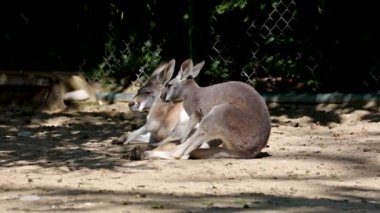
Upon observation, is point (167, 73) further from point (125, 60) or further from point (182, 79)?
point (125, 60)

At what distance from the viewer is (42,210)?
4.45 m

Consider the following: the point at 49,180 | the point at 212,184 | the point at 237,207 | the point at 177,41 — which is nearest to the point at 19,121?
→ the point at 177,41

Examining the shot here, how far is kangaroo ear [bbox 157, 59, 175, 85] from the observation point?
7.76 meters

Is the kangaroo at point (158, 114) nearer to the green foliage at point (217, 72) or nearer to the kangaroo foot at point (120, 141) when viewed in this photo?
the kangaroo foot at point (120, 141)

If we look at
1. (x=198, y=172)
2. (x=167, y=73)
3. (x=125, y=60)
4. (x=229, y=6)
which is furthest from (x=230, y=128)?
(x=125, y=60)

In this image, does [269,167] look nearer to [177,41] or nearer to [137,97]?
[137,97]

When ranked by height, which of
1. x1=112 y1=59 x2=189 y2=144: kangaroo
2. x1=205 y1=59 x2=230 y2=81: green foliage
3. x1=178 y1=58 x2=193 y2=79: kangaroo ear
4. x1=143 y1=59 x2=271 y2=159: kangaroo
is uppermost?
x1=178 y1=58 x2=193 y2=79: kangaroo ear

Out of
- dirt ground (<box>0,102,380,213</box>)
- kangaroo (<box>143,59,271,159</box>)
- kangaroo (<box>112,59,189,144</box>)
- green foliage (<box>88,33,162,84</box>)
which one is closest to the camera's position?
dirt ground (<box>0,102,380,213</box>)

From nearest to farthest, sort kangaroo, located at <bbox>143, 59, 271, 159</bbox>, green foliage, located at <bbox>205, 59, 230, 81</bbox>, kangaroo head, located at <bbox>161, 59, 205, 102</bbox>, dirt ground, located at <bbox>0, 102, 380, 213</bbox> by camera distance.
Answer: dirt ground, located at <bbox>0, 102, 380, 213</bbox> → kangaroo, located at <bbox>143, 59, 271, 159</bbox> → kangaroo head, located at <bbox>161, 59, 205, 102</bbox> → green foliage, located at <bbox>205, 59, 230, 81</bbox>

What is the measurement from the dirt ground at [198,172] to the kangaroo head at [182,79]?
58 centimetres

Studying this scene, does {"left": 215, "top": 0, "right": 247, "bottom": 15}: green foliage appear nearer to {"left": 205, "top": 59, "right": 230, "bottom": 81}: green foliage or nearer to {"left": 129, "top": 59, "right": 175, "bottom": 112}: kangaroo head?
{"left": 205, "top": 59, "right": 230, "bottom": 81}: green foliage

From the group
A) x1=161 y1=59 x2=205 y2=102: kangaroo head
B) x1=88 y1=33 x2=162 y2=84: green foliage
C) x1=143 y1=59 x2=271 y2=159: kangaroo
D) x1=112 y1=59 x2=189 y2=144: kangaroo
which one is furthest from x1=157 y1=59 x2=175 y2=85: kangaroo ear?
x1=88 y1=33 x2=162 y2=84: green foliage

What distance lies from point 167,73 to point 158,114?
0.42m

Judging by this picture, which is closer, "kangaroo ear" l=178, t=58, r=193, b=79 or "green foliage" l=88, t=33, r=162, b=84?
"kangaroo ear" l=178, t=58, r=193, b=79
